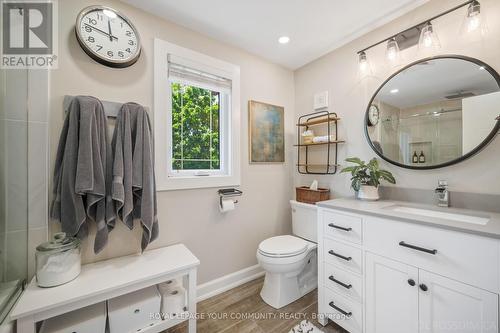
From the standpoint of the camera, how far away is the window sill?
1.62 metres

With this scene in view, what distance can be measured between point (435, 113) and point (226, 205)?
175 centimetres

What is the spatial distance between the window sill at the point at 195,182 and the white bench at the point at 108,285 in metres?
0.48

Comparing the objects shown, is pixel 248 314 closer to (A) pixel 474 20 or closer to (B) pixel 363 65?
(B) pixel 363 65

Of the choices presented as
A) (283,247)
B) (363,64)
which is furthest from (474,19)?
(283,247)

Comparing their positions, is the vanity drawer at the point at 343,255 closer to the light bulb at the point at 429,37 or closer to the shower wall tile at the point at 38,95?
the light bulb at the point at 429,37

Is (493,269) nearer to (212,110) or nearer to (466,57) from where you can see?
(466,57)

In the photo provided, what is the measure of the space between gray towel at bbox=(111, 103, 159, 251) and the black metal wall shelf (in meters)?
1.55

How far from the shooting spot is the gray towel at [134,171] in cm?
130

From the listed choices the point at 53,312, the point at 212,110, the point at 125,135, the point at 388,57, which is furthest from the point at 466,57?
the point at 53,312

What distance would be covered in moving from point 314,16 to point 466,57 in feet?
3.45

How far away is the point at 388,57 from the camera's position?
161 centimetres

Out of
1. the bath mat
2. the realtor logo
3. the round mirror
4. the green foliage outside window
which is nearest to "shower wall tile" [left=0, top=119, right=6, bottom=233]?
the realtor logo

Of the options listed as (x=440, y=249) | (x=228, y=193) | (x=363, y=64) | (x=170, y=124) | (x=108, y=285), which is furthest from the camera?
(x=228, y=193)

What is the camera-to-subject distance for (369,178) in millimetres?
1620
